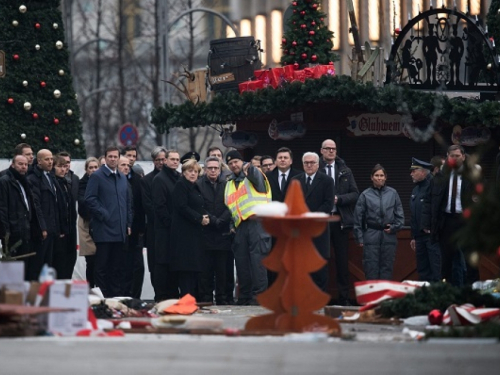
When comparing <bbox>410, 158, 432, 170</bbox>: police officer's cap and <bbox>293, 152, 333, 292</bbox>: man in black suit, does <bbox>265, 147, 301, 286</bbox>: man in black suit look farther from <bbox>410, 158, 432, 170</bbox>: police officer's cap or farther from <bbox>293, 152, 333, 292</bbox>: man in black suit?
<bbox>410, 158, 432, 170</bbox>: police officer's cap

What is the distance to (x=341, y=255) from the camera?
23.3 metres

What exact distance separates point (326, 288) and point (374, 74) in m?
4.58

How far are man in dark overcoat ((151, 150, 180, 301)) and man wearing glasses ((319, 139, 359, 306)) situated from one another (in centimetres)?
211

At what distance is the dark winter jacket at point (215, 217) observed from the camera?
2316 centimetres

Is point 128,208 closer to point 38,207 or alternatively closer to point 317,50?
point 38,207

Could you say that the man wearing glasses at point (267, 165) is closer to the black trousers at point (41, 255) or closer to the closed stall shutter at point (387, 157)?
the closed stall shutter at point (387, 157)

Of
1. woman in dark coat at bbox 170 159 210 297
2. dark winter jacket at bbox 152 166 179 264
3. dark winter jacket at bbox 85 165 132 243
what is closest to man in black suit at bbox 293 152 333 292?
woman in dark coat at bbox 170 159 210 297

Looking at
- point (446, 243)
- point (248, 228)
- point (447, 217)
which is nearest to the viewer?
point (446, 243)

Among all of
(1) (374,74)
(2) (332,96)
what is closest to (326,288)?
(2) (332,96)

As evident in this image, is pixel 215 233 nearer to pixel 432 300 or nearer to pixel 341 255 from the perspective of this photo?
pixel 341 255

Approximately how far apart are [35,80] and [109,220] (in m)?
8.14

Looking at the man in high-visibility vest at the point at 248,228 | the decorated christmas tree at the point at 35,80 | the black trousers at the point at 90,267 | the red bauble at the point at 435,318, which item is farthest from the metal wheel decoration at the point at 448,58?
the red bauble at the point at 435,318

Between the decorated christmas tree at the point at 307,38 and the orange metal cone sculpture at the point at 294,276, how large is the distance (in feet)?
42.3

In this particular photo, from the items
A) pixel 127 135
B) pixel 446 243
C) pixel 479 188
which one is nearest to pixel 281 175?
pixel 446 243
